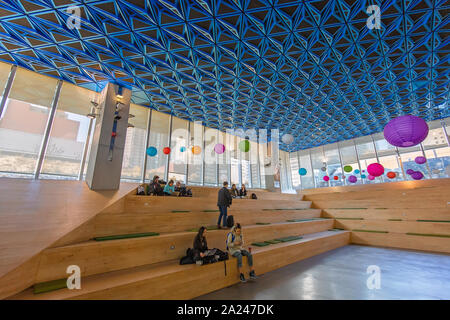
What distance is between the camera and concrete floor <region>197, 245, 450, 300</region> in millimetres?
3543

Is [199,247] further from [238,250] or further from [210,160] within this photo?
[210,160]

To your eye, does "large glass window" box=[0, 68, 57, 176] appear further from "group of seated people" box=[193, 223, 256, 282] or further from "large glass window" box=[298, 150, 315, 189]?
"large glass window" box=[298, 150, 315, 189]

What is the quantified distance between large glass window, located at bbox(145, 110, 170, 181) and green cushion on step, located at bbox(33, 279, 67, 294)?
11542 mm

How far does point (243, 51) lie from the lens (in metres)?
9.81

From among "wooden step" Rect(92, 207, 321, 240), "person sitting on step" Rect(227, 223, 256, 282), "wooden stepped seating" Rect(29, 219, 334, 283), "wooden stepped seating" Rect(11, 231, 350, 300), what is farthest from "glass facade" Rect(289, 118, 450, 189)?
"wooden stepped seating" Rect(29, 219, 334, 283)

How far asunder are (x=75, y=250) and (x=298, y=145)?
23857mm

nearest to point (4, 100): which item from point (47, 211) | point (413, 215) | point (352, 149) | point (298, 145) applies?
point (47, 211)

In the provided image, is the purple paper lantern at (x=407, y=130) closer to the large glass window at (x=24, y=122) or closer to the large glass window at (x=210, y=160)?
the large glass window at (x=210, y=160)

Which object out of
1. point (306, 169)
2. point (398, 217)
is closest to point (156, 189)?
point (398, 217)

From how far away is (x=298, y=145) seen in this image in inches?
925

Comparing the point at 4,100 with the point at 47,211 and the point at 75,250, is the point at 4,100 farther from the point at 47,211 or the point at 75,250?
the point at 75,250

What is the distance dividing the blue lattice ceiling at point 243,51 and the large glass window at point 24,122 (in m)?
1.00

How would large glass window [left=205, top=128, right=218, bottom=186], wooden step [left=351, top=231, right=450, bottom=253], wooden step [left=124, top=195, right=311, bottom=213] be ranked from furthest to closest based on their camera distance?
large glass window [left=205, top=128, right=218, bottom=186] → wooden step [left=351, top=231, right=450, bottom=253] → wooden step [left=124, top=195, right=311, bottom=213]

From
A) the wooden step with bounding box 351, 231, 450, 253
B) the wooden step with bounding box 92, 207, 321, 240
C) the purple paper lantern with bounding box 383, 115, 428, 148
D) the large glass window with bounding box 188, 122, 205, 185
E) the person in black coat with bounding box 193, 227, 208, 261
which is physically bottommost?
the wooden step with bounding box 351, 231, 450, 253
